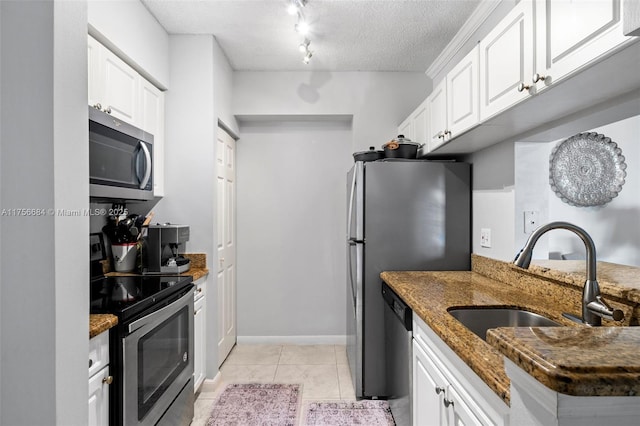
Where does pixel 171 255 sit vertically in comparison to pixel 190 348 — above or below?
above

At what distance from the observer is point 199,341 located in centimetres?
242

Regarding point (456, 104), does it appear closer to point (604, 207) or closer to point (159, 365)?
point (604, 207)

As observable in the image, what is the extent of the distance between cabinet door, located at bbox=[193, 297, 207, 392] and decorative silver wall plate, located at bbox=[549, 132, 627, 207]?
92.7 inches

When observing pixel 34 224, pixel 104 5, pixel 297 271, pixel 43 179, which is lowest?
pixel 297 271

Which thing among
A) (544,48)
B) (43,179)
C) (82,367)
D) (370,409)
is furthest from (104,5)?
(370,409)

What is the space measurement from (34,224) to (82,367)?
1.43ft

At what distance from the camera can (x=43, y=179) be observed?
0.89 metres

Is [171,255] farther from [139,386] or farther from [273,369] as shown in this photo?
[273,369]

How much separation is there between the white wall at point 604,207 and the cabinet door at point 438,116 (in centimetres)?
44

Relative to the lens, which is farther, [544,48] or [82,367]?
[544,48]

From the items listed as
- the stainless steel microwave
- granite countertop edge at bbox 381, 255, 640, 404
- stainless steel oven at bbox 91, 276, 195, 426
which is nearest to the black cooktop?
stainless steel oven at bbox 91, 276, 195, 426

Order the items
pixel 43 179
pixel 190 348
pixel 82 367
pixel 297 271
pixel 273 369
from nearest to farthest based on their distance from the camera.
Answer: pixel 43 179, pixel 82 367, pixel 190 348, pixel 273 369, pixel 297 271

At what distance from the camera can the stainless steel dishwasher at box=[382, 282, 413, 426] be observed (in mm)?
1743

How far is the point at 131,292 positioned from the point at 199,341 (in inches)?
34.9
